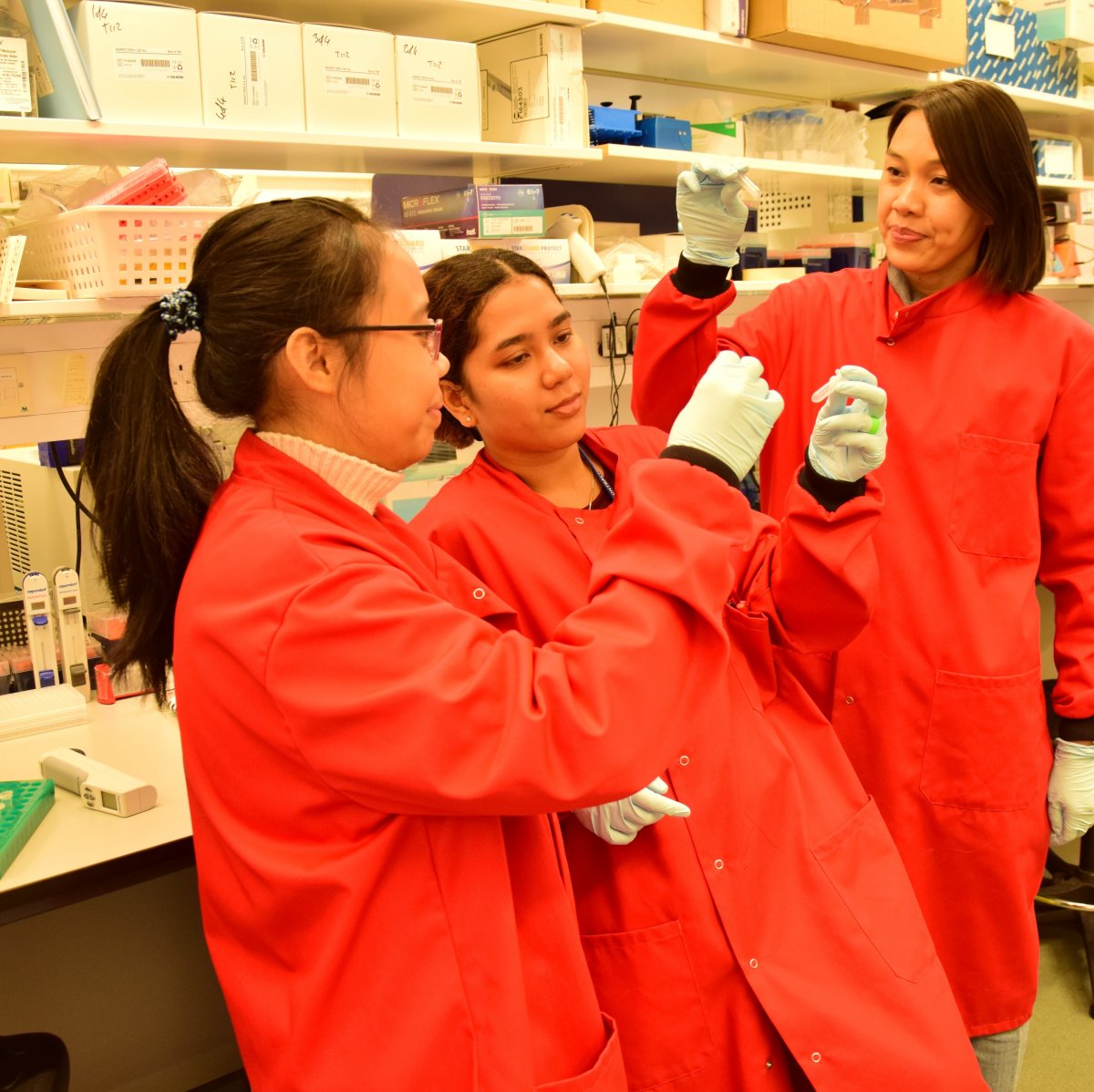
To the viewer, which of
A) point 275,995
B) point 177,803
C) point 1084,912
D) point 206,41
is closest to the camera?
point 275,995

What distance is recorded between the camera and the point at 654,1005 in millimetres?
1217

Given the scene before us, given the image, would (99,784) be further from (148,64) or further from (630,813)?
(148,64)

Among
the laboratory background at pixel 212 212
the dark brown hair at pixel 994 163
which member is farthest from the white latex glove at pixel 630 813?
the dark brown hair at pixel 994 163

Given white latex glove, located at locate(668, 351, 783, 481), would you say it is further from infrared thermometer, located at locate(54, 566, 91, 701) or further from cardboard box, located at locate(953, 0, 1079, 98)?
cardboard box, located at locate(953, 0, 1079, 98)

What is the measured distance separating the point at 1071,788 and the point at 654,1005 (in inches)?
36.9

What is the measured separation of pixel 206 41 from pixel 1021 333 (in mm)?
1462

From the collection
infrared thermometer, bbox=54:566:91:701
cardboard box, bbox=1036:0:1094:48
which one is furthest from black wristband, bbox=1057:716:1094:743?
cardboard box, bbox=1036:0:1094:48

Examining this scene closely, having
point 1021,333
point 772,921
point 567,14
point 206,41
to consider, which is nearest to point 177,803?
point 772,921

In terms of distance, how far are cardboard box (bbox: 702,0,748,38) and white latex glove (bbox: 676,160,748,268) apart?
1131 millimetres

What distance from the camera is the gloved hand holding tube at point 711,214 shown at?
169 centimetres

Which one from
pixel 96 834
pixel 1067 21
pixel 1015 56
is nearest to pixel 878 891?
pixel 96 834

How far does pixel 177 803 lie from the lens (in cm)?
169

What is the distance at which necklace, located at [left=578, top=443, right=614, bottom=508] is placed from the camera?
1471mm

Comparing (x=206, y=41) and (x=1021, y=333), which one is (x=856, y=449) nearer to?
(x=1021, y=333)
